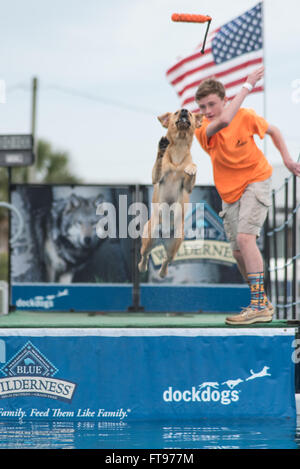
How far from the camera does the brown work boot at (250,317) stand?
4.21 metres

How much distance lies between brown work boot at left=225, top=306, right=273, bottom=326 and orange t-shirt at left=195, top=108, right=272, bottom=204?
2.69ft

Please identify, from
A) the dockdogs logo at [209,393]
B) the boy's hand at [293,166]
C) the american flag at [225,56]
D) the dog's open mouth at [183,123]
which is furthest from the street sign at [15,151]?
the dockdogs logo at [209,393]

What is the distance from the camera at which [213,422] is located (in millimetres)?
4055

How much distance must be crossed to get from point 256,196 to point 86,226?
4189 mm

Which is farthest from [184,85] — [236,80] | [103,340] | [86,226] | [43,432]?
[43,432]

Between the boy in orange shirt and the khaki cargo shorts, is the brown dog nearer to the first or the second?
the boy in orange shirt

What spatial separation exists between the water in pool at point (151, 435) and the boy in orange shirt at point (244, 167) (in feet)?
2.45

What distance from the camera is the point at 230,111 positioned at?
13.5 ft

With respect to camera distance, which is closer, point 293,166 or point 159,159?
point 293,166

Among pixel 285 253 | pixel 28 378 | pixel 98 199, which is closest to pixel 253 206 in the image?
pixel 285 253

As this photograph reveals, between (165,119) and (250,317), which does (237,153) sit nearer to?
(165,119)

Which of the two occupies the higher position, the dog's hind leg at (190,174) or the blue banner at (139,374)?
the dog's hind leg at (190,174)

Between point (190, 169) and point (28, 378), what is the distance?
1.95 meters

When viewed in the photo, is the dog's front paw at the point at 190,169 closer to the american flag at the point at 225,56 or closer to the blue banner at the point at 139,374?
the blue banner at the point at 139,374
